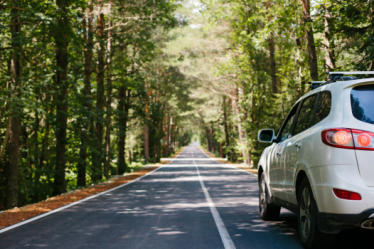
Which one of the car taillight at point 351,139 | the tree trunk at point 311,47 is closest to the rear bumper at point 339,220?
the car taillight at point 351,139

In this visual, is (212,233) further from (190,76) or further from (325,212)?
(190,76)

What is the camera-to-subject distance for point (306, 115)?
5410mm

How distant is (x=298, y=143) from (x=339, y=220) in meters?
1.38

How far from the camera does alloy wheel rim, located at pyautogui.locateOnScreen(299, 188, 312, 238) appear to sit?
4790mm

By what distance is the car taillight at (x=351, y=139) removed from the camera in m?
3.89

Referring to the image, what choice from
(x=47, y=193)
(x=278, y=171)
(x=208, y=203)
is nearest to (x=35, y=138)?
(x=47, y=193)

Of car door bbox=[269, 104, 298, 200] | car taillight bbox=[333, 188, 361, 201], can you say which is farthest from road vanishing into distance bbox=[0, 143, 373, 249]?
car taillight bbox=[333, 188, 361, 201]

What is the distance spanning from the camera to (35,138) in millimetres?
22266

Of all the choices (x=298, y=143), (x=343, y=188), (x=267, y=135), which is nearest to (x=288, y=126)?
(x=267, y=135)

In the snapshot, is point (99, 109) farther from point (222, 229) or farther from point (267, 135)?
point (222, 229)

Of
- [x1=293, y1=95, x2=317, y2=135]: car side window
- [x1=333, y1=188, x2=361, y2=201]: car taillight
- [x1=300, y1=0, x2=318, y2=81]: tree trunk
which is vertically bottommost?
[x1=333, y1=188, x2=361, y2=201]: car taillight

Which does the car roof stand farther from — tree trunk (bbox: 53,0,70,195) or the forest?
tree trunk (bbox: 53,0,70,195)

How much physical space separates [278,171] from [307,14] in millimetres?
11224

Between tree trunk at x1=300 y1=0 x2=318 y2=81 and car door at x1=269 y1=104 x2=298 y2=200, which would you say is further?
tree trunk at x1=300 y1=0 x2=318 y2=81
